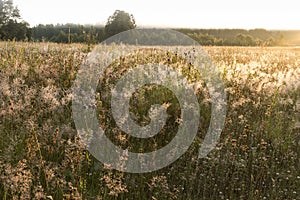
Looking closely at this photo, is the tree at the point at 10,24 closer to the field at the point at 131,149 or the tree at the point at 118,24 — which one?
the tree at the point at 118,24

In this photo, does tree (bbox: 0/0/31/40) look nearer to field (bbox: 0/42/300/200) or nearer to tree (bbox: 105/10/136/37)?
tree (bbox: 105/10/136/37)

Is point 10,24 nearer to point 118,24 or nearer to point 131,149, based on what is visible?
point 118,24

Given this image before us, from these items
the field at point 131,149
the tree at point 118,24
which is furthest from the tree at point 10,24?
the field at point 131,149

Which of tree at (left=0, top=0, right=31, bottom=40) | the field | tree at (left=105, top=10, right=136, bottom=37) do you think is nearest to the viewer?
the field

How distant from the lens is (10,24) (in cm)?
5422

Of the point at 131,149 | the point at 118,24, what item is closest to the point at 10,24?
the point at 118,24

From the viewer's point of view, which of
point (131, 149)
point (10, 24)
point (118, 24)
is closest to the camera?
point (131, 149)

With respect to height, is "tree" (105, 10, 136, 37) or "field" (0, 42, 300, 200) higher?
"tree" (105, 10, 136, 37)

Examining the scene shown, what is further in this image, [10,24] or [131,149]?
[10,24]

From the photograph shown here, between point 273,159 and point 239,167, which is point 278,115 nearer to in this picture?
point 273,159

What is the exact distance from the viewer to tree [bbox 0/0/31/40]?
51156 millimetres

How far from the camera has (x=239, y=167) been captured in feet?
13.3

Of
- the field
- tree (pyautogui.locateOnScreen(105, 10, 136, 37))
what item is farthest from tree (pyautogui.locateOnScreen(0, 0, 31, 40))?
the field

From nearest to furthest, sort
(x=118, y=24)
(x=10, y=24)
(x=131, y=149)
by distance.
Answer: (x=131, y=149), (x=118, y=24), (x=10, y=24)
